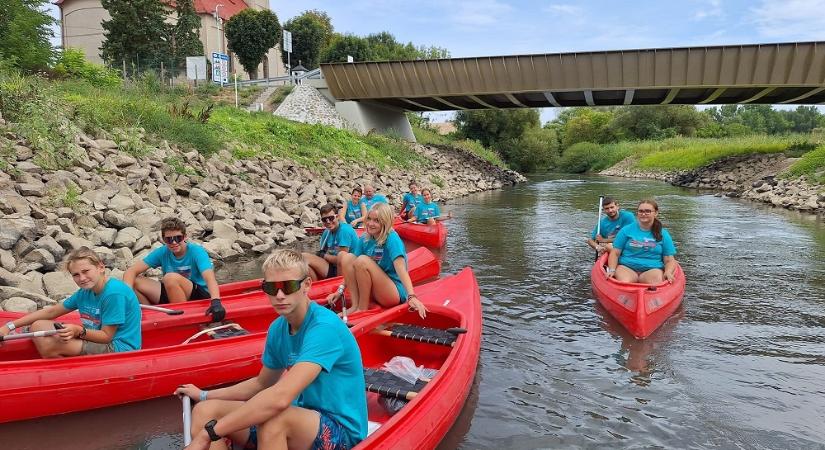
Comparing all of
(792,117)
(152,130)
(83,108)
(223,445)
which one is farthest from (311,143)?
(792,117)

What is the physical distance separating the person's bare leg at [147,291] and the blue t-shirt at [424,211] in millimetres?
7825

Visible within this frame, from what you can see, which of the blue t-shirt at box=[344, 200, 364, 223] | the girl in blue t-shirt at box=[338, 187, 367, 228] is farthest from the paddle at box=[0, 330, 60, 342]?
the blue t-shirt at box=[344, 200, 364, 223]

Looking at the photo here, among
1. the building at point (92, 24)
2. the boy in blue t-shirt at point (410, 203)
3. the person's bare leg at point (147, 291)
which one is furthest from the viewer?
the building at point (92, 24)

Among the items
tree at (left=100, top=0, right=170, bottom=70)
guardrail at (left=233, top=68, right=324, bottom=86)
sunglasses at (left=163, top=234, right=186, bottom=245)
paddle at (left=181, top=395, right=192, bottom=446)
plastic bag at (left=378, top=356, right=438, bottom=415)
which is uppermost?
tree at (left=100, top=0, right=170, bottom=70)

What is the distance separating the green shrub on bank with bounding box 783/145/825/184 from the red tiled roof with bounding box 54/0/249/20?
116 ft

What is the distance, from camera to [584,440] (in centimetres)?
462

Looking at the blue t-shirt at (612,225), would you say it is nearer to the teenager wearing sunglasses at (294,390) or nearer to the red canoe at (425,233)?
the red canoe at (425,233)

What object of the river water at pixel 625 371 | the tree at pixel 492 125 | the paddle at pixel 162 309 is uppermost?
the tree at pixel 492 125

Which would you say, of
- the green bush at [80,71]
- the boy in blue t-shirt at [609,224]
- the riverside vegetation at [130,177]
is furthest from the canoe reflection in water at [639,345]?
the green bush at [80,71]

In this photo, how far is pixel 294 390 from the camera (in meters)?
2.72

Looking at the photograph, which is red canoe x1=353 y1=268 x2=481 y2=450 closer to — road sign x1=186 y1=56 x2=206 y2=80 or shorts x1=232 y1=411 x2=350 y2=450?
shorts x1=232 y1=411 x2=350 y2=450

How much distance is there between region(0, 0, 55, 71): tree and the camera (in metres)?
17.0

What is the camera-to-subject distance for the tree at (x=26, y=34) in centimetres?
1705

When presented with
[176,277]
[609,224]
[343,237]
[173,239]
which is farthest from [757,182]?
[173,239]
